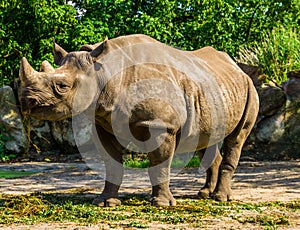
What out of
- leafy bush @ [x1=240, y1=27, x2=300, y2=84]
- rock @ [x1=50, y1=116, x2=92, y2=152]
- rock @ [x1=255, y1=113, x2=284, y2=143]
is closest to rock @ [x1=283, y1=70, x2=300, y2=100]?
rock @ [x1=255, y1=113, x2=284, y2=143]

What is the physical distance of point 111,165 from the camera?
546 cm

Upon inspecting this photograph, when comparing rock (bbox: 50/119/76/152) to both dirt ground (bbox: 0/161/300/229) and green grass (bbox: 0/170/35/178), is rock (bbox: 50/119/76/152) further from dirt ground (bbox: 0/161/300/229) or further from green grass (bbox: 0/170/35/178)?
green grass (bbox: 0/170/35/178)

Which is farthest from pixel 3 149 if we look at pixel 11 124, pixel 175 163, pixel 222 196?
pixel 222 196

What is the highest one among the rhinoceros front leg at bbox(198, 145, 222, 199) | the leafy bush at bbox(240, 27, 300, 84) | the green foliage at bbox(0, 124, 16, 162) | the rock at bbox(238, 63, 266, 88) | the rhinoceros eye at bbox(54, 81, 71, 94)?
the leafy bush at bbox(240, 27, 300, 84)

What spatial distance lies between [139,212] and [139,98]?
3.46 ft

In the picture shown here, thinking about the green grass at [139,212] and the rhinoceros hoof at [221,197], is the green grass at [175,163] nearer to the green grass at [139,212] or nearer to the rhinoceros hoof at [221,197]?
the rhinoceros hoof at [221,197]

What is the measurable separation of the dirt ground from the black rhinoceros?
0.85 m

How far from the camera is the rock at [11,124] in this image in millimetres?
11805

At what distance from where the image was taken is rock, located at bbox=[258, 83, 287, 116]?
10812mm

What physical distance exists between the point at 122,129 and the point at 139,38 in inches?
39.6

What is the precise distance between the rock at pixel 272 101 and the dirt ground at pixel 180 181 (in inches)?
52.1

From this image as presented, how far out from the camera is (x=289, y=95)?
10812 mm

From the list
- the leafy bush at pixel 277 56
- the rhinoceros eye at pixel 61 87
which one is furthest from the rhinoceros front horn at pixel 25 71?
the leafy bush at pixel 277 56

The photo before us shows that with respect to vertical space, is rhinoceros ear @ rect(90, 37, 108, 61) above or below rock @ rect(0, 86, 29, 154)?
above
